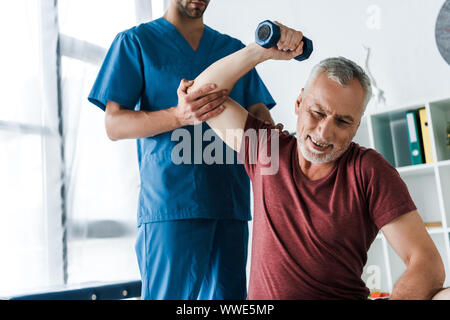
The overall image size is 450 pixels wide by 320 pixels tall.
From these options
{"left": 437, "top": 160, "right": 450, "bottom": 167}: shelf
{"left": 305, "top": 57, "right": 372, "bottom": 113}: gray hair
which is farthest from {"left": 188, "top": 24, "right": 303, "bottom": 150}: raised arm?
{"left": 437, "top": 160, "right": 450, "bottom": 167}: shelf

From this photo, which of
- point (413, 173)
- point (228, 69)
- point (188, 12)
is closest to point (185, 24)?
point (188, 12)

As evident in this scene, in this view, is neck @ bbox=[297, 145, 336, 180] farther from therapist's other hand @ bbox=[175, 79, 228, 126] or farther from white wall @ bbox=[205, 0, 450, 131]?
white wall @ bbox=[205, 0, 450, 131]

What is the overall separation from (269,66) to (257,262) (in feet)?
7.83

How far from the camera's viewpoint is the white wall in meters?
2.73

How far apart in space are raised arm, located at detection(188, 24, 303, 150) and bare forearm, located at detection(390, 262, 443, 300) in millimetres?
575

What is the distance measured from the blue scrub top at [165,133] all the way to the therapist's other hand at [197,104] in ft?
0.37

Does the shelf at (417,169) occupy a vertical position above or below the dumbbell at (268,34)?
below

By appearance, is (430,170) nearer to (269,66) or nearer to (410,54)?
(410,54)

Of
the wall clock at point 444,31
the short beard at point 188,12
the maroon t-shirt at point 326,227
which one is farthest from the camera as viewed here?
the wall clock at point 444,31

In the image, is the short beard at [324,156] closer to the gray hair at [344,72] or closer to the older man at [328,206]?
the older man at [328,206]

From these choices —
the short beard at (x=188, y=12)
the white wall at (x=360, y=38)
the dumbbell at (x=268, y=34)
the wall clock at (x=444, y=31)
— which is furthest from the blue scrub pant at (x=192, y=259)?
the wall clock at (x=444, y=31)

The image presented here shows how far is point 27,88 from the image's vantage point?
222cm

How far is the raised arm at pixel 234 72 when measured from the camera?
1.27 m

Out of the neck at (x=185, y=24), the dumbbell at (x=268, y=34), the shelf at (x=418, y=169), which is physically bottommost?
the shelf at (x=418, y=169)
